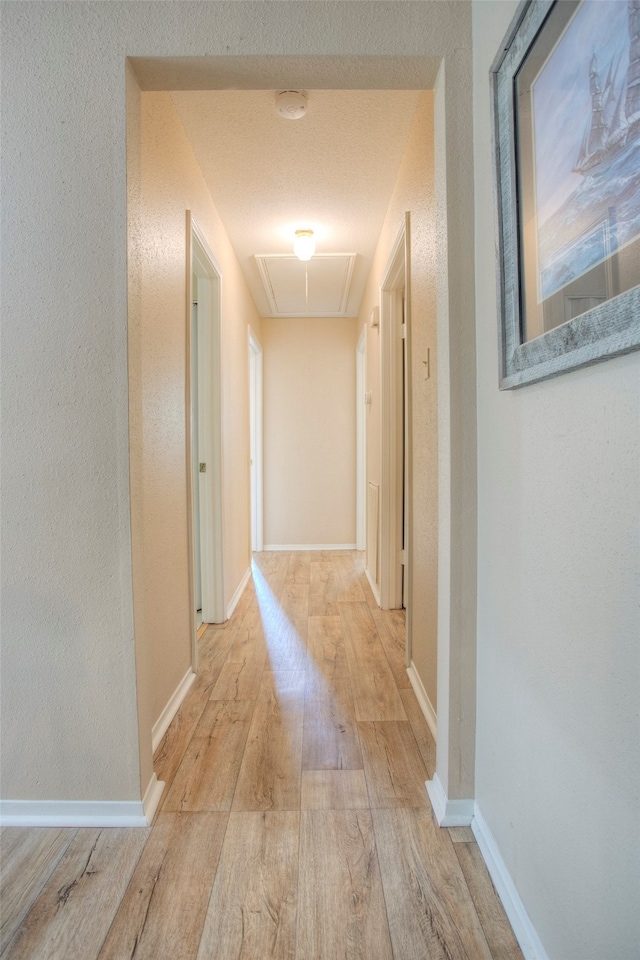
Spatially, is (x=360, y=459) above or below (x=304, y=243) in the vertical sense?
below

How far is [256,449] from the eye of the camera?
16.1 feet

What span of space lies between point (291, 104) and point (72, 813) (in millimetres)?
2521

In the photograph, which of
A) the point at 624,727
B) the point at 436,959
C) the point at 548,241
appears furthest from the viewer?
the point at 436,959

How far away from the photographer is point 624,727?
681mm

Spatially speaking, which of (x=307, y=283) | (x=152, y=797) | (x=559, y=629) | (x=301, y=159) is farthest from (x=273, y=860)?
(x=307, y=283)

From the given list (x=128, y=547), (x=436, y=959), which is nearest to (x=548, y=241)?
(x=128, y=547)

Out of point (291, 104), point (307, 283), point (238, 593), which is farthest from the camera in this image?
point (307, 283)

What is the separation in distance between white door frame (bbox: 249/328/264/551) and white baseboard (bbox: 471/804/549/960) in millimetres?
3835

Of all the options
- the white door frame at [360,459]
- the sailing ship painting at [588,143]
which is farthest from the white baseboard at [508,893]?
the white door frame at [360,459]

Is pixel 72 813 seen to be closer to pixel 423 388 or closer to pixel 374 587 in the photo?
pixel 423 388

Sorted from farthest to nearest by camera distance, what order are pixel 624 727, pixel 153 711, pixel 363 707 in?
pixel 363 707 < pixel 153 711 < pixel 624 727

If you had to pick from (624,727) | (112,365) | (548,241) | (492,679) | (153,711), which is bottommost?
(153,711)

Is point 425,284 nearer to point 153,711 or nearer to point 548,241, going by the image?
point 548,241

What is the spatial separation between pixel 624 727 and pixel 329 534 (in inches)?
172
